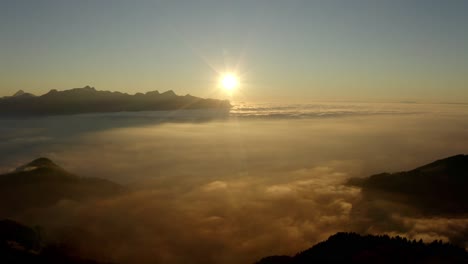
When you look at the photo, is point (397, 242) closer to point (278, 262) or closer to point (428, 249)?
point (428, 249)

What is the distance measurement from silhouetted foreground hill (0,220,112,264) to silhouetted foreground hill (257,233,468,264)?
293ft

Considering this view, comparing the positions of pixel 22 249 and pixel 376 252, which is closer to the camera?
pixel 22 249

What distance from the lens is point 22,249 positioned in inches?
5812

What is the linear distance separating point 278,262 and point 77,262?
89617 mm

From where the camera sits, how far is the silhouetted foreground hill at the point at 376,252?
14765cm

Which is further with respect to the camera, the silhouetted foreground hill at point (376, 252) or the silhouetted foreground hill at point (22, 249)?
the silhouetted foreground hill at point (376, 252)

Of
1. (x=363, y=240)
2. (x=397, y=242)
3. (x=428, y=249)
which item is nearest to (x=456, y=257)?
(x=428, y=249)

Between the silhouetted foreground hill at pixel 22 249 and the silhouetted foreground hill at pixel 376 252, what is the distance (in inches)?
3519

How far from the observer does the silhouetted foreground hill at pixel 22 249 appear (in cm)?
12849

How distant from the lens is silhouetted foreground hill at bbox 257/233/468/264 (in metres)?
148

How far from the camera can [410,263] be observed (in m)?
142

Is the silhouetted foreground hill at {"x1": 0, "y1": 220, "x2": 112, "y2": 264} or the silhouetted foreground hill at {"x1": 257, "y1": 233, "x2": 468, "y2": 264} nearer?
the silhouetted foreground hill at {"x1": 0, "y1": 220, "x2": 112, "y2": 264}

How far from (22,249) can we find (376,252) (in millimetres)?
142580

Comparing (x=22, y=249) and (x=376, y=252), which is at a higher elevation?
(x=22, y=249)
